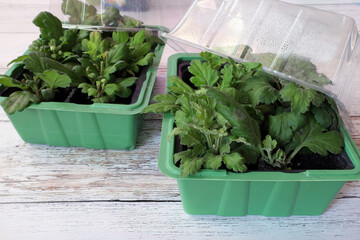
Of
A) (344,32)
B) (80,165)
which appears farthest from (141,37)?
(344,32)

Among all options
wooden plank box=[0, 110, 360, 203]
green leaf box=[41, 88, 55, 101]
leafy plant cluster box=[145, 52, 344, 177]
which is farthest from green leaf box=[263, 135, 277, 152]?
green leaf box=[41, 88, 55, 101]

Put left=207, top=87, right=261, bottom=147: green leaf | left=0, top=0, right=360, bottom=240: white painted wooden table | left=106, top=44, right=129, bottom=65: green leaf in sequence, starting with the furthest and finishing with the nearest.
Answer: left=106, top=44, right=129, bottom=65: green leaf < left=0, top=0, right=360, bottom=240: white painted wooden table < left=207, top=87, right=261, bottom=147: green leaf

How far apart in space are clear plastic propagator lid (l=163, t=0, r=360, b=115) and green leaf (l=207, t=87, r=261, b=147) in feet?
0.33

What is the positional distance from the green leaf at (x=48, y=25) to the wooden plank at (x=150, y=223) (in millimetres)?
386

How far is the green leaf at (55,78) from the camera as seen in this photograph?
0.68m

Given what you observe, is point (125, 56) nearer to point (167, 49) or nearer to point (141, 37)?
point (141, 37)

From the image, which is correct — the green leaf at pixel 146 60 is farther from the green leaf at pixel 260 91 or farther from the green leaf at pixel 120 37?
the green leaf at pixel 260 91

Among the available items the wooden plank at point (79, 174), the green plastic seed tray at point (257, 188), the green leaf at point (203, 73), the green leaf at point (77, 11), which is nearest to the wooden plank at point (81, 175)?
the wooden plank at point (79, 174)

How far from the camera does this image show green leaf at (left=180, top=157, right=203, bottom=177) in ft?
1.77

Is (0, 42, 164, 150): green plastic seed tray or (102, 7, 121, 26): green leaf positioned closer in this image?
(0, 42, 164, 150): green plastic seed tray

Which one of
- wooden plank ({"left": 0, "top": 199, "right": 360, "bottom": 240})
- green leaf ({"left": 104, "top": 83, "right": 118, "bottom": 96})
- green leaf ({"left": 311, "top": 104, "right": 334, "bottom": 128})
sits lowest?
wooden plank ({"left": 0, "top": 199, "right": 360, "bottom": 240})

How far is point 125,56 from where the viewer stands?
2.53 ft

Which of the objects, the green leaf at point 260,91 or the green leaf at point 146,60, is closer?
the green leaf at point 260,91

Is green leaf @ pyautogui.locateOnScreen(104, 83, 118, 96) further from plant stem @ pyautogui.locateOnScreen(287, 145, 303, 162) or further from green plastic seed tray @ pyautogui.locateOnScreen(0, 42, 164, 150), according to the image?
plant stem @ pyautogui.locateOnScreen(287, 145, 303, 162)
